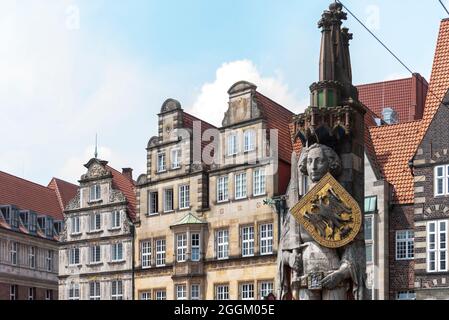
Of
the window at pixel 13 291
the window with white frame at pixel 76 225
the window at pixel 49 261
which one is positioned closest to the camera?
the window with white frame at pixel 76 225

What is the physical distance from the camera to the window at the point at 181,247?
45.2m

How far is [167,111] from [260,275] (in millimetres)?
9442

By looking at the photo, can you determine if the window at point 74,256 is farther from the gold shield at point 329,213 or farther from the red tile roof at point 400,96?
the gold shield at point 329,213

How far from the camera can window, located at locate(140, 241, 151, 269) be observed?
154ft

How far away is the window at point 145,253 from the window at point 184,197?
2.60m

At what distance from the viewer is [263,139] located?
142 feet

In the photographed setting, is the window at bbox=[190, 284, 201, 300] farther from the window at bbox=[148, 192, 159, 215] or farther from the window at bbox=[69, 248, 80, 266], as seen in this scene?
the window at bbox=[69, 248, 80, 266]

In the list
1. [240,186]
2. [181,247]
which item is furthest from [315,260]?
[181,247]

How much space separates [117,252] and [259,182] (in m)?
9.15

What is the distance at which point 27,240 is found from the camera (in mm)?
60312

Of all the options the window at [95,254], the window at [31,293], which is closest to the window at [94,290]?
the window at [95,254]

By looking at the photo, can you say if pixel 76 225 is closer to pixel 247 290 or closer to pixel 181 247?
pixel 181 247

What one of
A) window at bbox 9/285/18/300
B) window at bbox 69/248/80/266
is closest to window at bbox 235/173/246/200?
window at bbox 69/248/80/266
